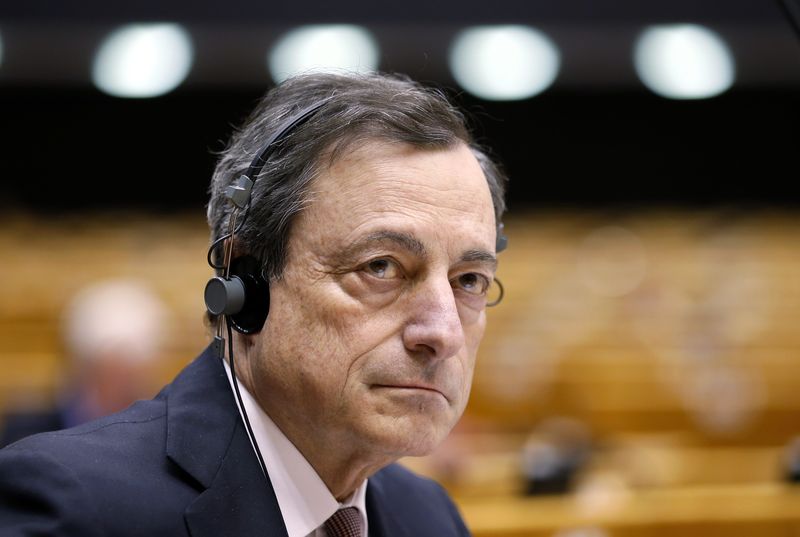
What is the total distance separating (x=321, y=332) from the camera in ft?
4.01

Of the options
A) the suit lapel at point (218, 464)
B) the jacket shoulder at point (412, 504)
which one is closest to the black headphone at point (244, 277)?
the suit lapel at point (218, 464)

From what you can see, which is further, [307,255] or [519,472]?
[519,472]

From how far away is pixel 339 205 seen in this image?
123cm

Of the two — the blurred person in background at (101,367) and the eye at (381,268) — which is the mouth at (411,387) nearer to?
the eye at (381,268)

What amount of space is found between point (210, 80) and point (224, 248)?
9827 mm

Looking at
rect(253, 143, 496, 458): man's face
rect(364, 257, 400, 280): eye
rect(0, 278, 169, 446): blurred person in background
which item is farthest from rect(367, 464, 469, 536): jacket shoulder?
rect(0, 278, 169, 446): blurred person in background

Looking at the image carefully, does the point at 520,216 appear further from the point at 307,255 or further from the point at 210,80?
the point at 307,255

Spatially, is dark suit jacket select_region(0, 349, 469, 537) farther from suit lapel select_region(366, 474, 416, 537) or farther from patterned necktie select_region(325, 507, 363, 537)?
suit lapel select_region(366, 474, 416, 537)

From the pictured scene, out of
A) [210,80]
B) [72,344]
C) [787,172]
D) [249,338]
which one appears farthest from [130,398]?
[787,172]

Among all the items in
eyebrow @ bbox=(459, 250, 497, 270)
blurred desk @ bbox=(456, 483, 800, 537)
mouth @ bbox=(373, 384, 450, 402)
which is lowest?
blurred desk @ bbox=(456, 483, 800, 537)

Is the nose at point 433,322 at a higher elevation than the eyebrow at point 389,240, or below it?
below

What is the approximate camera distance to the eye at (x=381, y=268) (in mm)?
1228

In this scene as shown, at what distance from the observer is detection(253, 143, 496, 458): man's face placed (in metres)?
1.21

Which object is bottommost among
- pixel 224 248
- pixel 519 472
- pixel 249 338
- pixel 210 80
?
pixel 519 472
